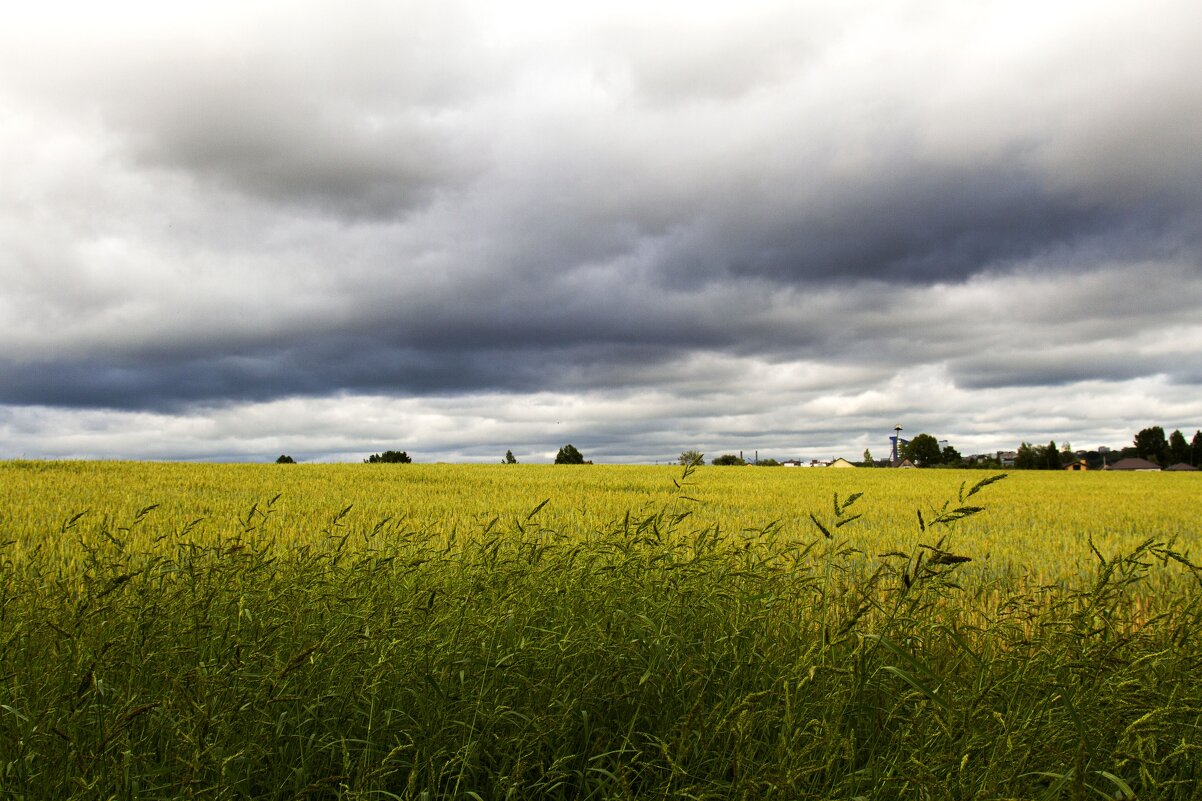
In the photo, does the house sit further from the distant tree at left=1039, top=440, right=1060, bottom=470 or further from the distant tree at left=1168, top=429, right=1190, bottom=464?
the distant tree at left=1039, top=440, right=1060, bottom=470

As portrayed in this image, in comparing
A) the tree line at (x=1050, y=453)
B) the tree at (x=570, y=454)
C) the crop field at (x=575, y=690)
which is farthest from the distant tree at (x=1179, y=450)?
the crop field at (x=575, y=690)

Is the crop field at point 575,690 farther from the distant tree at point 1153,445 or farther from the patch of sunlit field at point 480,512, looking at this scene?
the distant tree at point 1153,445

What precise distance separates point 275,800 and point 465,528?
847cm

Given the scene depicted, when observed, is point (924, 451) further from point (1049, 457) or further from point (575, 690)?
point (575, 690)

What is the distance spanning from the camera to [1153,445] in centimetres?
13888

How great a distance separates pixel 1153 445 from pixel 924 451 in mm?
61054

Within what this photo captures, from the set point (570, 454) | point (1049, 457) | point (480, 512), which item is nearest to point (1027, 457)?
point (1049, 457)

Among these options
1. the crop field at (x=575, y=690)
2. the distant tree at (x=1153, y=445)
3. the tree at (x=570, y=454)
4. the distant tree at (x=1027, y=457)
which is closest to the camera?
the crop field at (x=575, y=690)

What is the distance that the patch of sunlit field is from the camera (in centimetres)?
1066

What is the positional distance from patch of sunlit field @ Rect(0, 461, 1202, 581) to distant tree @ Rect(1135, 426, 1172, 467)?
448 feet

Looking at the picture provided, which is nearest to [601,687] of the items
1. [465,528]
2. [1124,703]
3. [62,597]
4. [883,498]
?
[1124,703]

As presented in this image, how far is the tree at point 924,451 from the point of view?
11320 centimetres

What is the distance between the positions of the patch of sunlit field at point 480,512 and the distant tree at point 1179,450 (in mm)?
137107

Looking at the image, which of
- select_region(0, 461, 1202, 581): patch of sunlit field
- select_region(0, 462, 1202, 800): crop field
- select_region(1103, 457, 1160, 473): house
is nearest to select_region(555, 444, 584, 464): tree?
select_region(0, 461, 1202, 581): patch of sunlit field
